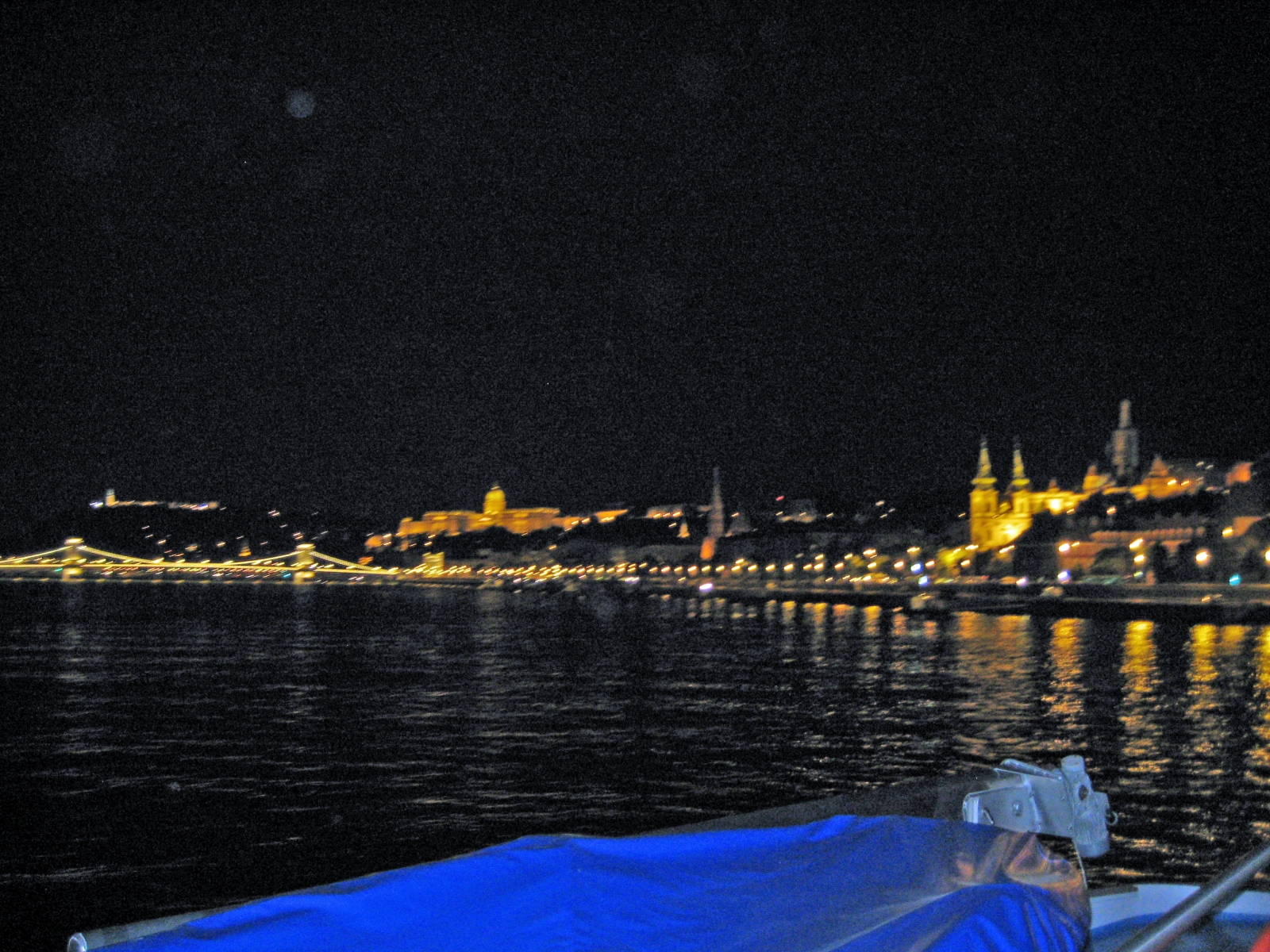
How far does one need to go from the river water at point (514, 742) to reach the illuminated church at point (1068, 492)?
43874 millimetres

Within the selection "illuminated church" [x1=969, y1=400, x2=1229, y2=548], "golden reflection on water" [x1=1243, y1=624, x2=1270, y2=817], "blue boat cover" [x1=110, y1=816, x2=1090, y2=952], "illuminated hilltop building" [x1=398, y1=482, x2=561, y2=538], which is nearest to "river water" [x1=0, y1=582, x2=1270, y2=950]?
"golden reflection on water" [x1=1243, y1=624, x2=1270, y2=817]

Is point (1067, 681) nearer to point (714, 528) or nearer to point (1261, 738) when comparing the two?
point (1261, 738)

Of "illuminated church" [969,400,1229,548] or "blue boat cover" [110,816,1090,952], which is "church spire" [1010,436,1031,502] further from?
"blue boat cover" [110,816,1090,952]

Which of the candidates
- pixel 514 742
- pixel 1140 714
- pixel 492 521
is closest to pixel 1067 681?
pixel 1140 714

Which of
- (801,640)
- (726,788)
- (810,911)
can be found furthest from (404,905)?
(801,640)

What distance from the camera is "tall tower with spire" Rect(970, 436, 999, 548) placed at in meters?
75.0

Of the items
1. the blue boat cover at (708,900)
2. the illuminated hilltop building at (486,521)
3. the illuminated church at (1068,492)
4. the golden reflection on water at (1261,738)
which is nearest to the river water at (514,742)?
the golden reflection on water at (1261,738)

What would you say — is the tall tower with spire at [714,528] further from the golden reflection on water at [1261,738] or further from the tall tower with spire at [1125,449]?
the golden reflection on water at [1261,738]

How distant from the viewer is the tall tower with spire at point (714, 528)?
9075cm

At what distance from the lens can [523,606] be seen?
53.1 metres

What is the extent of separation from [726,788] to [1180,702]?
31.1 feet

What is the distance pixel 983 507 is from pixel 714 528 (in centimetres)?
2806

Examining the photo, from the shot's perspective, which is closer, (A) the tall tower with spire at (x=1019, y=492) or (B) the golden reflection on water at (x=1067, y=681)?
(B) the golden reflection on water at (x=1067, y=681)

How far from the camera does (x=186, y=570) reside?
83.0m
